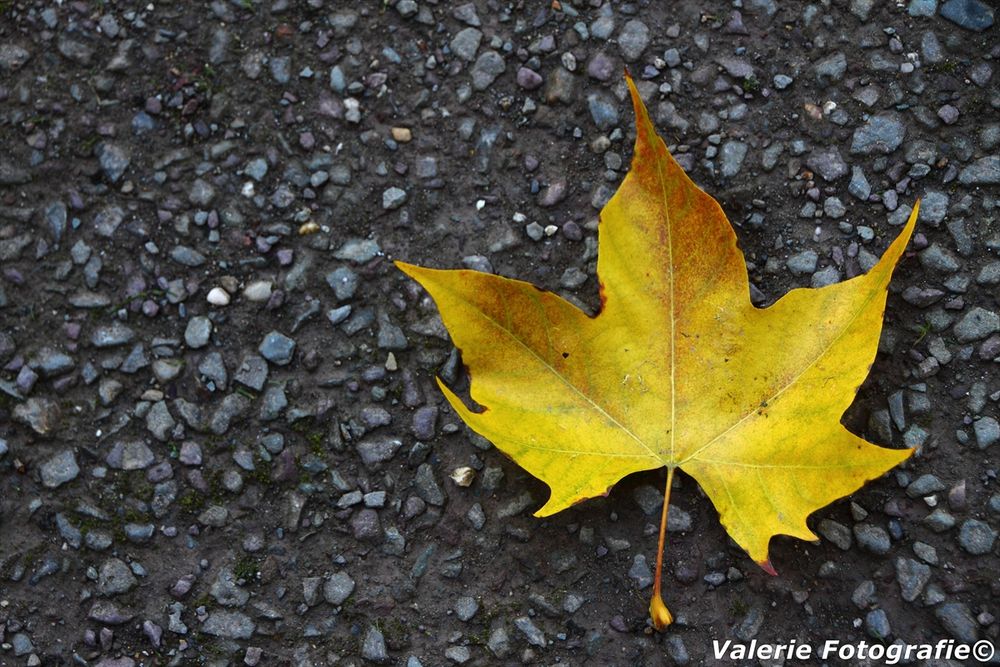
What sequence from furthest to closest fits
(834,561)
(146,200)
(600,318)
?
1. (146,200)
2. (834,561)
3. (600,318)

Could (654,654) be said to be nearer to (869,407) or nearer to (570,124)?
(869,407)

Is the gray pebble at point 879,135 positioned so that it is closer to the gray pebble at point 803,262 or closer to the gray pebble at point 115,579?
the gray pebble at point 803,262

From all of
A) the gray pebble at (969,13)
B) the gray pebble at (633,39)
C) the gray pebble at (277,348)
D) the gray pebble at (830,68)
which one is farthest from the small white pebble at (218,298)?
the gray pebble at (969,13)

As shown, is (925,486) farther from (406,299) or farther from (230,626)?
(230,626)

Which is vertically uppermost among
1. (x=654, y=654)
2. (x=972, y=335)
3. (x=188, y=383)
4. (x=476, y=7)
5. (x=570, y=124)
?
(x=476, y=7)

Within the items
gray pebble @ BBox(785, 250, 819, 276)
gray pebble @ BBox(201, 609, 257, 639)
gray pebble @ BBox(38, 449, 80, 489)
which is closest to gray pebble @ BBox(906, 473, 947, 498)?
gray pebble @ BBox(785, 250, 819, 276)

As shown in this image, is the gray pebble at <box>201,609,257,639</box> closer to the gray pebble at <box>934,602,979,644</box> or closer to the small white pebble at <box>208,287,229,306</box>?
the small white pebble at <box>208,287,229,306</box>

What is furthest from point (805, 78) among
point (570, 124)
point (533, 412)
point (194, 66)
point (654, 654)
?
point (194, 66)
